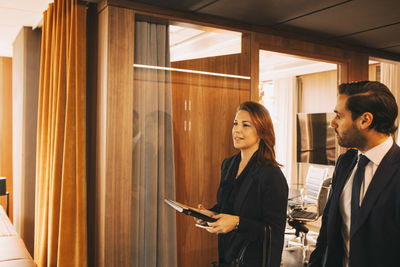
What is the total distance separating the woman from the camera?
1830mm

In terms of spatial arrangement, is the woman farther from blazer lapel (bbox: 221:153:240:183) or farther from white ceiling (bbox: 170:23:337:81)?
white ceiling (bbox: 170:23:337:81)

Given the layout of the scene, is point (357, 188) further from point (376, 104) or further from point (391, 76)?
point (391, 76)

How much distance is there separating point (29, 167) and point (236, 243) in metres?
2.49

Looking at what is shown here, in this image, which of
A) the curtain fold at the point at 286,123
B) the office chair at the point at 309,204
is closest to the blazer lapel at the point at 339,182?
the office chair at the point at 309,204

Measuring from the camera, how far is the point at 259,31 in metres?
2.96

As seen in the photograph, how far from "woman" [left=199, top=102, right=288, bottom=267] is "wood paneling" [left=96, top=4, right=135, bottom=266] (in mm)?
657

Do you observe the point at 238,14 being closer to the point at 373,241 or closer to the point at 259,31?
the point at 259,31

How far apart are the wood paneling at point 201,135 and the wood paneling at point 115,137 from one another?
0.39 metres

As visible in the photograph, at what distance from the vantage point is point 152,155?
8.20 feet

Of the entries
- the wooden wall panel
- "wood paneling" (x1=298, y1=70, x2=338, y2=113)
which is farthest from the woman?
"wood paneling" (x1=298, y1=70, x2=338, y2=113)

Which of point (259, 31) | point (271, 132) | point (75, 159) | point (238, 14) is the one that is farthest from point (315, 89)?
point (75, 159)

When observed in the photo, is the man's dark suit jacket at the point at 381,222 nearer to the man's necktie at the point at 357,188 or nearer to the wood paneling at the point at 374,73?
the man's necktie at the point at 357,188

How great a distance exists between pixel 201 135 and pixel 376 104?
1411 mm

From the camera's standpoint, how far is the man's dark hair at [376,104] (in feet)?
4.95
